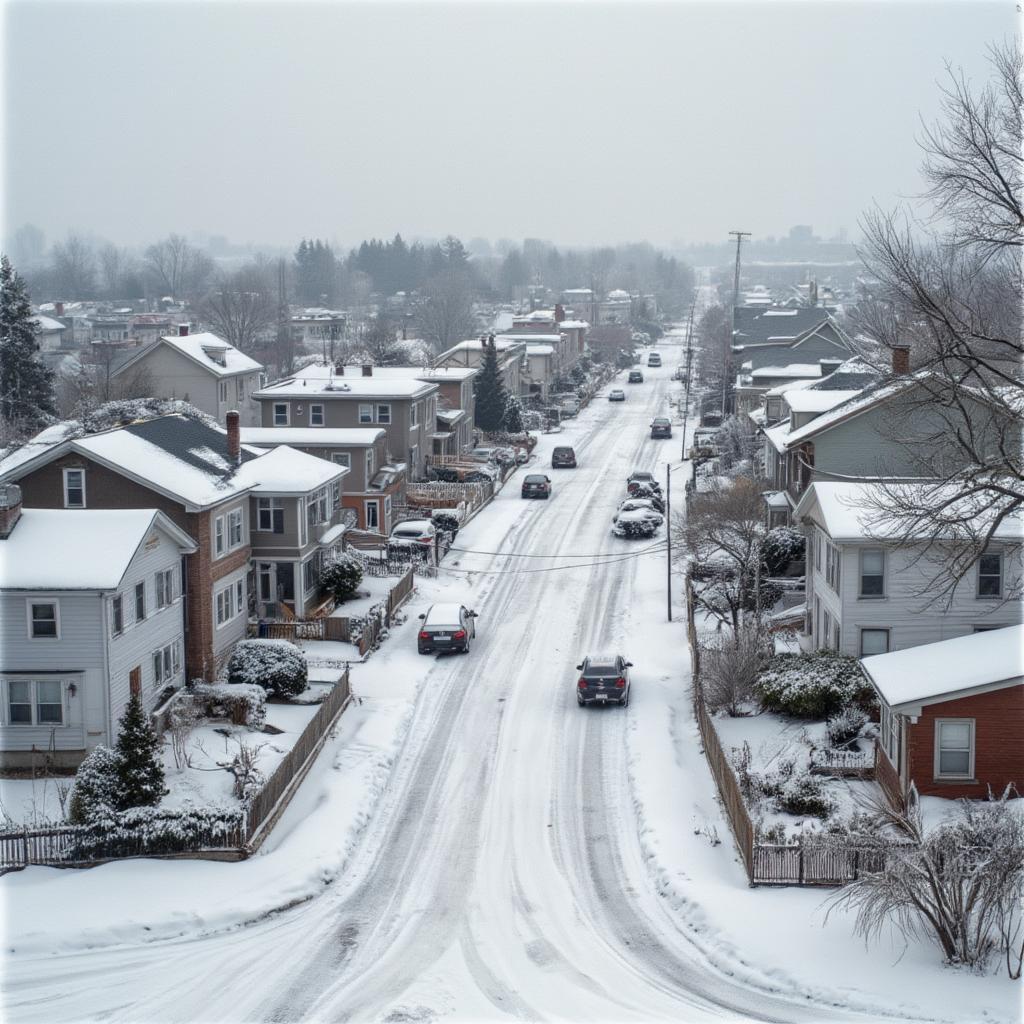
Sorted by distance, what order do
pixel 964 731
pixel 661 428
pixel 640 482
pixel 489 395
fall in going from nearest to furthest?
1. pixel 964 731
2. pixel 640 482
3. pixel 489 395
4. pixel 661 428

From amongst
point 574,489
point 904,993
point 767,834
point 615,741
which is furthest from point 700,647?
point 574,489

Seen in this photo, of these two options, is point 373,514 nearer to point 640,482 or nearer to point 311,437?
point 311,437

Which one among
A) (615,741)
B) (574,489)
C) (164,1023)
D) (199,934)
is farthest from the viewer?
(574,489)

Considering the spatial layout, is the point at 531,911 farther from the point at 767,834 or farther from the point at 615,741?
the point at 615,741

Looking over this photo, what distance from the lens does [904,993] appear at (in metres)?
19.1

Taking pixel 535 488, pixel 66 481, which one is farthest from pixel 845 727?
pixel 535 488

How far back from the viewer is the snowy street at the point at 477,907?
63.6 feet

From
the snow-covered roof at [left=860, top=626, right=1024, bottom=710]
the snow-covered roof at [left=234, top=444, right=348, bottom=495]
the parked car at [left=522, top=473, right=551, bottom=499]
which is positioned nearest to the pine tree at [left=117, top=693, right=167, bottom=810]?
the snow-covered roof at [left=234, top=444, right=348, bottom=495]

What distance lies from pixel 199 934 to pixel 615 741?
1337 cm

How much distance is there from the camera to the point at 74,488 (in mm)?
34375

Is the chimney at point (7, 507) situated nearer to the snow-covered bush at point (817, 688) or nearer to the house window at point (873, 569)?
the snow-covered bush at point (817, 688)

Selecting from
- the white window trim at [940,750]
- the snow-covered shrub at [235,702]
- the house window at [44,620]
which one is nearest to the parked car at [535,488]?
the snow-covered shrub at [235,702]

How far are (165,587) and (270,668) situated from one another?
348 cm

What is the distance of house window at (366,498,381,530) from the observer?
5531cm
